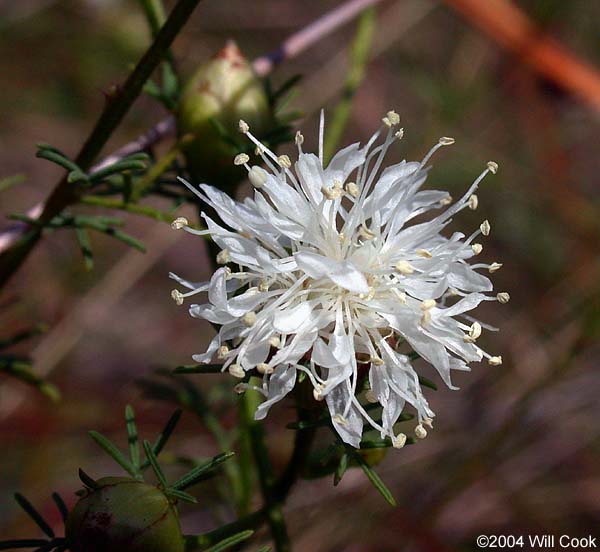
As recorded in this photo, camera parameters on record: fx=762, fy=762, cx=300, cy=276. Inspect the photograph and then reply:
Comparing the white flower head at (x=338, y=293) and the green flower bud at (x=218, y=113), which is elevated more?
the green flower bud at (x=218, y=113)

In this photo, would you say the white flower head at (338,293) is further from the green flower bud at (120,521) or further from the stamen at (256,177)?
the green flower bud at (120,521)

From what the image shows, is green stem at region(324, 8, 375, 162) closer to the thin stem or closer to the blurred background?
the thin stem

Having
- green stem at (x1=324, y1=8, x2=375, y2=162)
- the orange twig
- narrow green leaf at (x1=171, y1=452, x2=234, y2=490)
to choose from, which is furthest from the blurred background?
narrow green leaf at (x1=171, y1=452, x2=234, y2=490)

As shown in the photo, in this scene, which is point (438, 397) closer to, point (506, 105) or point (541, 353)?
point (541, 353)

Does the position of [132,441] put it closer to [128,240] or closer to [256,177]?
[128,240]

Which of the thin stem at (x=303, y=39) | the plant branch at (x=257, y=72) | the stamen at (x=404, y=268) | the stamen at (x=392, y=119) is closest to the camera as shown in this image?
the stamen at (x=404, y=268)

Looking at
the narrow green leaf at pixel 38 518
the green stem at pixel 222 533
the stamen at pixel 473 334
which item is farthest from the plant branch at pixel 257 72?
the stamen at pixel 473 334

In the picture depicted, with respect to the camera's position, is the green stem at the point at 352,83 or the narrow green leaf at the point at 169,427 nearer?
the narrow green leaf at the point at 169,427
